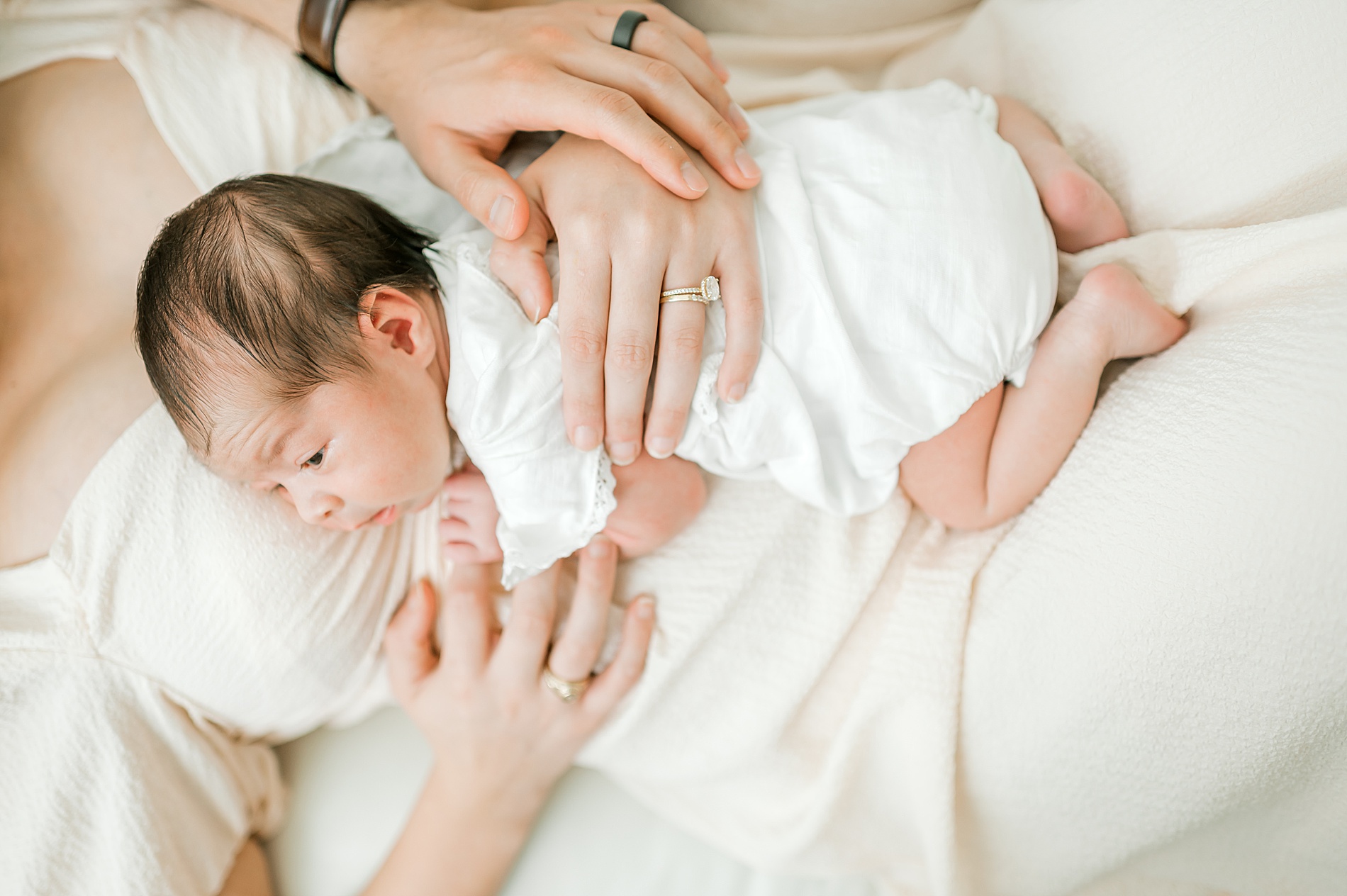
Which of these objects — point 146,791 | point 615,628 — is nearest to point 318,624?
point 146,791

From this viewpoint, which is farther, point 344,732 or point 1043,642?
point 344,732

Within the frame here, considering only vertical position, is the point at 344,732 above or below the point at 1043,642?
below

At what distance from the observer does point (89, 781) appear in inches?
36.9

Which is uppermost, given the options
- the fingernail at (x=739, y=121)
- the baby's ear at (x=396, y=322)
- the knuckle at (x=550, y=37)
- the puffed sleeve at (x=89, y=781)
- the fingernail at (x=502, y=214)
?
the knuckle at (x=550, y=37)

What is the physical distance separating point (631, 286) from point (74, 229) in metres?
0.83

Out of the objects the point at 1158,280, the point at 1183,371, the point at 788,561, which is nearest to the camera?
the point at 1183,371

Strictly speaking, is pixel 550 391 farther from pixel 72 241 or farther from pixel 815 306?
pixel 72 241

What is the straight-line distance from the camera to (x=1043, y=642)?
0.88m

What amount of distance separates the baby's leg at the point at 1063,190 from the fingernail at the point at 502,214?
27.6 inches

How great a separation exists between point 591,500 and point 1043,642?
0.56 m

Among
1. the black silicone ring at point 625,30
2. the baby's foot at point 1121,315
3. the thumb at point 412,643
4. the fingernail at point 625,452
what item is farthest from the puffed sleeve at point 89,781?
the baby's foot at point 1121,315

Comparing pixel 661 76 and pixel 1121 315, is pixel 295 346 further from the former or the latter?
pixel 1121 315

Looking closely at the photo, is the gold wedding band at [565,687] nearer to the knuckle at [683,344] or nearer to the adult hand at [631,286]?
the adult hand at [631,286]

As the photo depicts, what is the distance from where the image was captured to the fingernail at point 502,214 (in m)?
0.89
